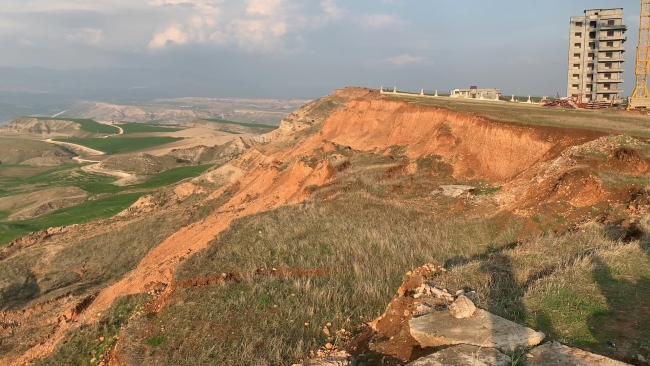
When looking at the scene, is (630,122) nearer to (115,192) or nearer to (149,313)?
(149,313)

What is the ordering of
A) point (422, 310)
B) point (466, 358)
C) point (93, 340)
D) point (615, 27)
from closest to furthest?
point (466, 358) < point (422, 310) < point (93, 340) < point (615, 27)

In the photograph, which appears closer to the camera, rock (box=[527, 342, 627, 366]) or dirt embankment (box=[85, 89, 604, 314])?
rock (box=[527, 342, 627, 366])

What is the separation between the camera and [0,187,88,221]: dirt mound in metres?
48.9

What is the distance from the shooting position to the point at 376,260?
Result: 13.5 meters

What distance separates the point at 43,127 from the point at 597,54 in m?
154

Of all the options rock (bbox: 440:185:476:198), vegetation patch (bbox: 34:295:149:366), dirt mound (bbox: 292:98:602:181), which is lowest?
vegetation patch (bbox: 34:295:149:366)

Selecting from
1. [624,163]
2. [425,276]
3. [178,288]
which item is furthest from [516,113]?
[178,288]

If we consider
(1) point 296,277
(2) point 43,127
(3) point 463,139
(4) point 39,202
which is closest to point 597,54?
(3) point 463,139

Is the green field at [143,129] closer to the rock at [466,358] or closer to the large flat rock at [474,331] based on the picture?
the large flat rock at [474,331]

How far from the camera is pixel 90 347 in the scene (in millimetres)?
11492

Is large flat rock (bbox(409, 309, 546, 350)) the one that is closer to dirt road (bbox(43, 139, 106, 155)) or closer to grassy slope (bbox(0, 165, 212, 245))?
grassy slope (bbox(0, 165, 212, 245))

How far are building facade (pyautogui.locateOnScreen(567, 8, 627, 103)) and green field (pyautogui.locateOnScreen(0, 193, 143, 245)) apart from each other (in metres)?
49.6

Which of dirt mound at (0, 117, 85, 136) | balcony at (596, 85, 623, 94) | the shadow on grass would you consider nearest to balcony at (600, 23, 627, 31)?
balcony at (596, 85, 623, 94)

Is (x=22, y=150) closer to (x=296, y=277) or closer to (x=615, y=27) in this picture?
(x=615, y=27)
